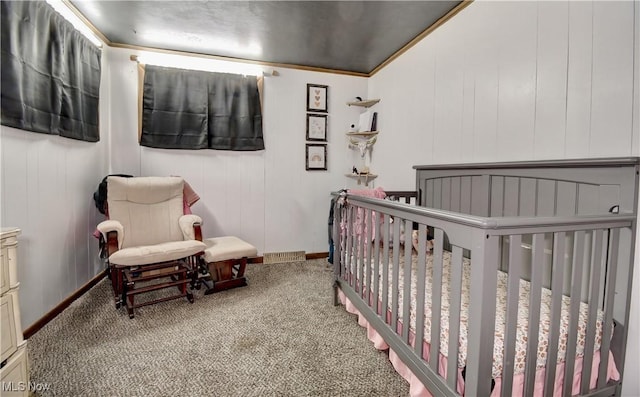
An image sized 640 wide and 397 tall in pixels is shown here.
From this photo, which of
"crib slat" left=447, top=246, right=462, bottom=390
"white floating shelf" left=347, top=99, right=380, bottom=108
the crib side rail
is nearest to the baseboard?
the crib side rail

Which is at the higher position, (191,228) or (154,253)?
(191,228)

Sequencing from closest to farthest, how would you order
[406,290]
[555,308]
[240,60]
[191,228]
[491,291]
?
1. [491,291]
2. [555,308]
3. [406,290]
4. [191,228]
5. [240,60]

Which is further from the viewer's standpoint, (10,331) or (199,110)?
(199,110)

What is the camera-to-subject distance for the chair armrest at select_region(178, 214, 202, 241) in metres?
2.61

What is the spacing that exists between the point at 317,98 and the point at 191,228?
6.89 ft

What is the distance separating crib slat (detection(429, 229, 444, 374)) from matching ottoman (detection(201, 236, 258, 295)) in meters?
1.85

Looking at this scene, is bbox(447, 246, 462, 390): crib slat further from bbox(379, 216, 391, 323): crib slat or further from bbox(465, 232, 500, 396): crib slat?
bbox(379, 216, 391, 323): crib slat

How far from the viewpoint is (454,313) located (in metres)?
1.03

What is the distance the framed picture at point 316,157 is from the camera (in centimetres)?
361

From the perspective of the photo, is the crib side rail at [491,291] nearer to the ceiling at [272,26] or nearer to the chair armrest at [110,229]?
the ceiling at [272,26]

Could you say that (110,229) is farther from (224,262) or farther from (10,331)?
(10,331)

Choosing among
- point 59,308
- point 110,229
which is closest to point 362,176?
point 110,229

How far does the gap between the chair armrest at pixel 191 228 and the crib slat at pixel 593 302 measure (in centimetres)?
259

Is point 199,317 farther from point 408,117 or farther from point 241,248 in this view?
→ point 408,117
